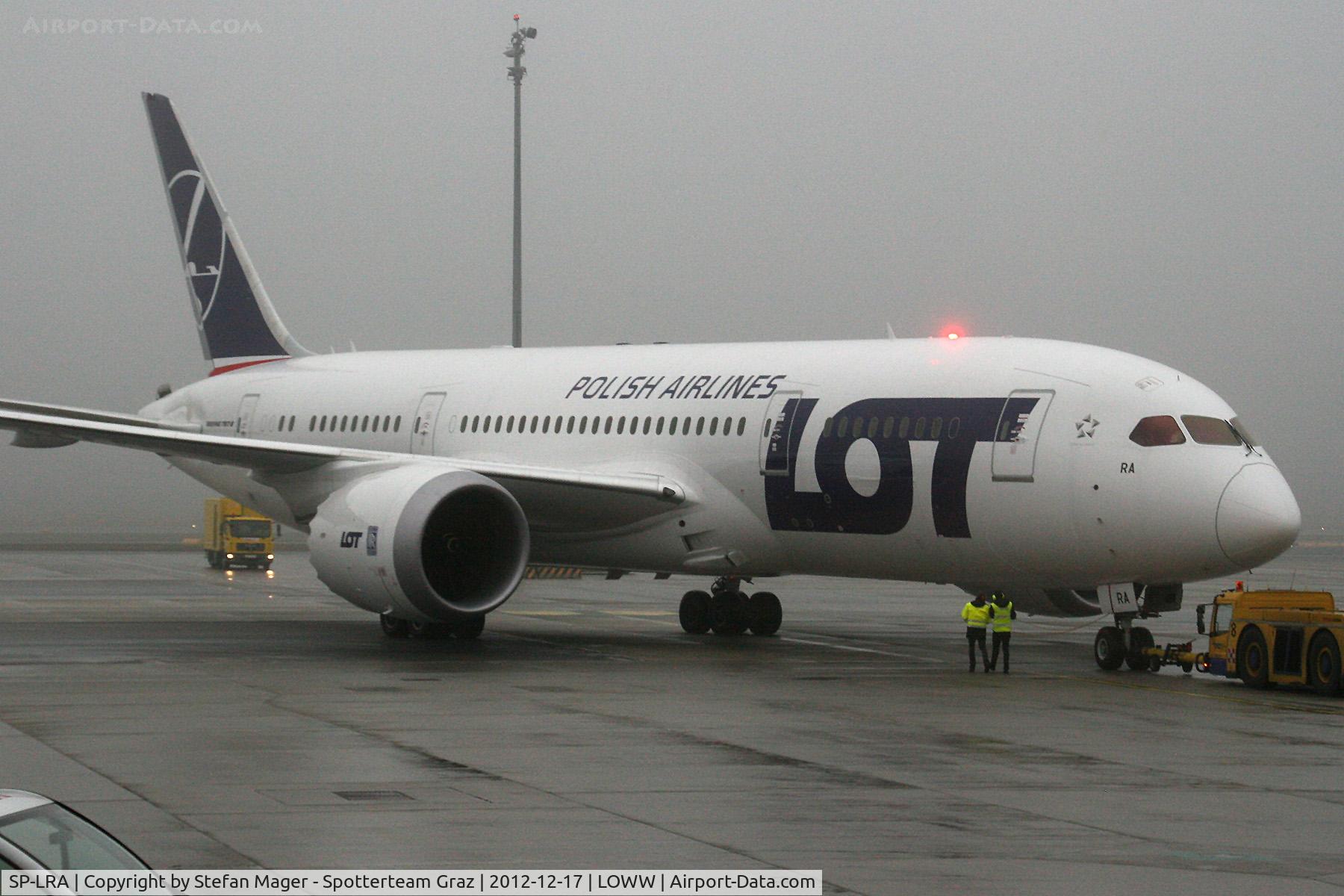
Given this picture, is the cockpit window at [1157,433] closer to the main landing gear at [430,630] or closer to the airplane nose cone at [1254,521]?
the airplane nose cone at [1254,521]

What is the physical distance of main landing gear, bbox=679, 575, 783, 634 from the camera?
89.6 ft

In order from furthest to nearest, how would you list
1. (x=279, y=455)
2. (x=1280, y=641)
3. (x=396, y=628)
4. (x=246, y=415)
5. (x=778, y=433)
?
(x=246, y=415), (x=396, y=628), (x=279, y=455), (x=778, y=433), (x=1280, y=641)

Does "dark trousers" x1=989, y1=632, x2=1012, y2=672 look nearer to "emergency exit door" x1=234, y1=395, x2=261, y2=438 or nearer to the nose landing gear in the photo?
the nose landing gear

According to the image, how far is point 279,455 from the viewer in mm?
24578

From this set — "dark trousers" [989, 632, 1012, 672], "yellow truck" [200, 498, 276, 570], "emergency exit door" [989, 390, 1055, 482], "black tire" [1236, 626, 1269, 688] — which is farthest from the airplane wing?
"yellow truck" [200, 498, 276, 570]

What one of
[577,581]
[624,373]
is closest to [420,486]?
[624,373]

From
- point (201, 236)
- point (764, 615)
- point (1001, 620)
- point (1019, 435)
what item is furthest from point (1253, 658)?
point (201, 236)

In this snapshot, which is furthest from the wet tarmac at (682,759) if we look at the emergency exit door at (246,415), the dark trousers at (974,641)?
the emergency exit door at (246,415)

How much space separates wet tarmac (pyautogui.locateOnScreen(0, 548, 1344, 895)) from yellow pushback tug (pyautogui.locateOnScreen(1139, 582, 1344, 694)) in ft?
0.90

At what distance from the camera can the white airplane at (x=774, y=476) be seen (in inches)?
818

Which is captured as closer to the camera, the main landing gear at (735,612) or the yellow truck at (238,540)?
the main landing gear at (735,612)

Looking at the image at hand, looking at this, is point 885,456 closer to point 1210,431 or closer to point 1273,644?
point 1210,431

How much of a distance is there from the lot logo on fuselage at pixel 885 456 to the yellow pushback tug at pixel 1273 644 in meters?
2.98

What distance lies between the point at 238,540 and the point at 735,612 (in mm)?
27799
